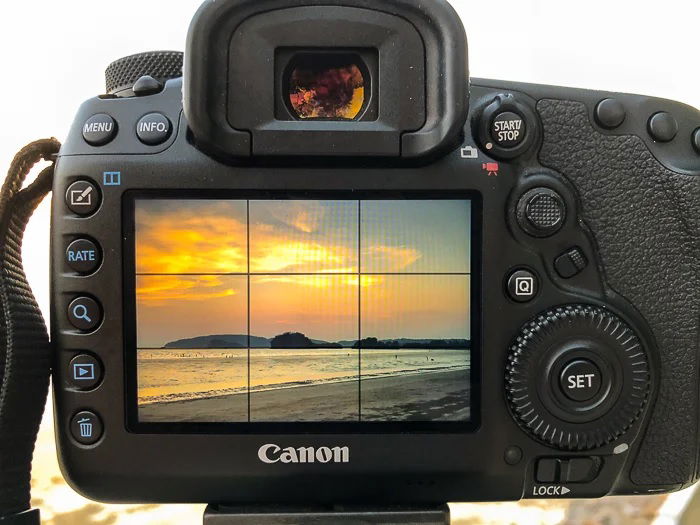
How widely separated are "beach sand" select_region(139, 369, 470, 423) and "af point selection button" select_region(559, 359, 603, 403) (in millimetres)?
75

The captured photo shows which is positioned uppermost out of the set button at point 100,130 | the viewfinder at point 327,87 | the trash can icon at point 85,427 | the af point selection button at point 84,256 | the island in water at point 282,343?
the viewfinder at point 327,87

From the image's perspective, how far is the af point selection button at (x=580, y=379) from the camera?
18.5 inches

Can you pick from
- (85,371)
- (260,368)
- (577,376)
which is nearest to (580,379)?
(577,376)

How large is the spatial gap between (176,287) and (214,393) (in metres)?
0.09

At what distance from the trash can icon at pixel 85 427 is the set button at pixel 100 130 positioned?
218 millimetres

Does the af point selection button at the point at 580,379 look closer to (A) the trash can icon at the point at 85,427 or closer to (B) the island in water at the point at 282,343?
(B) the island in water at the point at 282,343

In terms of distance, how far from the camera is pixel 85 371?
476mm

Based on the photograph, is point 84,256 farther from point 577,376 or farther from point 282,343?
point 577,376

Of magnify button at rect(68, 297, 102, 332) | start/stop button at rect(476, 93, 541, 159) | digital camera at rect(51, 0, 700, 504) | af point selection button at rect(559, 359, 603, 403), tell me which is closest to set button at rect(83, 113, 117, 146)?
digital camera at rect(51, 0, 700, 504)

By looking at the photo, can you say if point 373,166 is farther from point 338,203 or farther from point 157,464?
point 157,464

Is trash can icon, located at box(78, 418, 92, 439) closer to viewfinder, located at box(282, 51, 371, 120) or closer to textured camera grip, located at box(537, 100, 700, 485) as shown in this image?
viewfinder, located at box(282, 51, 371, 120)

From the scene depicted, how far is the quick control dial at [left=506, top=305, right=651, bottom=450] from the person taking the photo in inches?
18.5

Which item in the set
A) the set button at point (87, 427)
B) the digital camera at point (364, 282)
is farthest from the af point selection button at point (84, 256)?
the set button at point (87, 427)

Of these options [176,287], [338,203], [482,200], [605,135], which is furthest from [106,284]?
[605,135]
